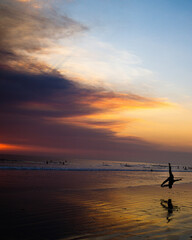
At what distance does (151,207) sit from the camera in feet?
45.2

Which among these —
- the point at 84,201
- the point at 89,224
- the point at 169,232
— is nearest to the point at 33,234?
the point at 89,224

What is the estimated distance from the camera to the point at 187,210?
13.2 meters

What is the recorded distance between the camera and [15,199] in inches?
596

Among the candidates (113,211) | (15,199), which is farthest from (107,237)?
(15,199)

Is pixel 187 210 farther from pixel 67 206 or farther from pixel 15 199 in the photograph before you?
pixel 15 199

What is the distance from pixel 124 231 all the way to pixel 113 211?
370 centimetres

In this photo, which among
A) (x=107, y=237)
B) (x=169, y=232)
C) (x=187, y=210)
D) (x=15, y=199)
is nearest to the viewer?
(x=107, y=237)

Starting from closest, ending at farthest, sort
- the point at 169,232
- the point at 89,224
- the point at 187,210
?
the point at 169,232
the point at 89,224
the point at 187,210

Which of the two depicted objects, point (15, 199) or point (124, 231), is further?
point (15, 199)

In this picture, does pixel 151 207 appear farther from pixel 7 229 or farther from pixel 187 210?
pixel 7 229

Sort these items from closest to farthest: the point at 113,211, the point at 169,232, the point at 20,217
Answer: the point at 169,232 → the point at 20,217 → the point at 113,211

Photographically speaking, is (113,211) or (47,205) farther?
(47,205)

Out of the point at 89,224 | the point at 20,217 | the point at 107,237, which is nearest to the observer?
the point at 107,237

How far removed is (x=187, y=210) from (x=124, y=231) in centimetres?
603
